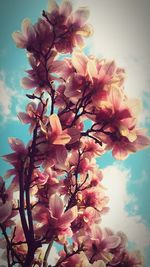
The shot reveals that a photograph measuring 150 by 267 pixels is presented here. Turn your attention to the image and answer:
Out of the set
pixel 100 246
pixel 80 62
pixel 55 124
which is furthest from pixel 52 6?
pixel 100 246

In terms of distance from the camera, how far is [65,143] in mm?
789

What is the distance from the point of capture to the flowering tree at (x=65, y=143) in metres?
0.84

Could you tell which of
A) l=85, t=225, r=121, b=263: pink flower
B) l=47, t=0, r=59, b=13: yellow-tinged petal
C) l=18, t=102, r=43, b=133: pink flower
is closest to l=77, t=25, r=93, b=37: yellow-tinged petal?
l=47, t=0, r=59, b=13: yellow-tinged petal

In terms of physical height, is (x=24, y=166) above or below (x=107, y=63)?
below

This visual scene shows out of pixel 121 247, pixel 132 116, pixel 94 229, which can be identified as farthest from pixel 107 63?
pixel 121 247

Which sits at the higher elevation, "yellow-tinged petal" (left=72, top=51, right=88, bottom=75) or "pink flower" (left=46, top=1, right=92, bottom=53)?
"pink flower" (left=46, top=1, right=92, bottom=53)

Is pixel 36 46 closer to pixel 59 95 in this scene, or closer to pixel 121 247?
pixel 59 95

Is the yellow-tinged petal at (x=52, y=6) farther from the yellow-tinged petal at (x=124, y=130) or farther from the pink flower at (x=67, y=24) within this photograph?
the yellow-tinged petal at (x=124, y=130)

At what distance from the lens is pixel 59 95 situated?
Answer: 43.9 inches

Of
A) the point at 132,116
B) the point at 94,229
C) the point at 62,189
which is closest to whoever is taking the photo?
the point at 132,116

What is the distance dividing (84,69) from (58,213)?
50 centimetres

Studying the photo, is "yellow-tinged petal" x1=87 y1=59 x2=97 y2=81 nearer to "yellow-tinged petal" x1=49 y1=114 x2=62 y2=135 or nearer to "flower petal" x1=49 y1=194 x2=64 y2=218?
"yellow-tinged petal" x1=49 y1=114 x2=62 y2=135

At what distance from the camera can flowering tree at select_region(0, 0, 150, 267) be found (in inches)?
33.0

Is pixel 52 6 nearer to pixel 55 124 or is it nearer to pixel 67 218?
pixel 55 124
